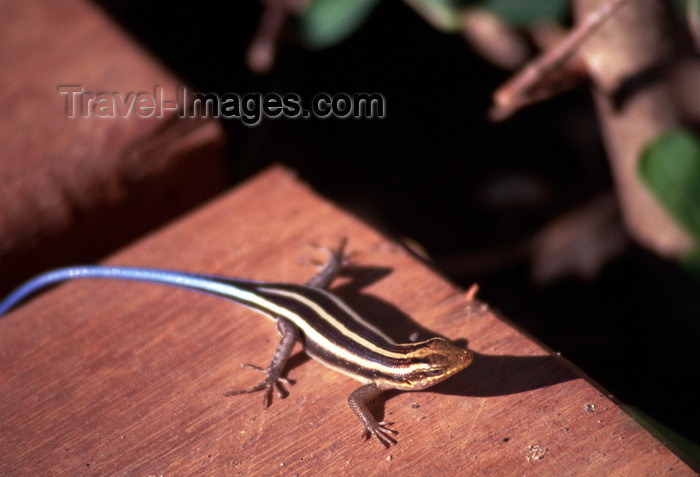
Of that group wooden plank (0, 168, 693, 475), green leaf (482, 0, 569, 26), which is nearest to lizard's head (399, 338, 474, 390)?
wooden plank (0, 168, 693, 475)

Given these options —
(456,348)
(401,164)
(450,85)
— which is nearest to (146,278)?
(456,348)

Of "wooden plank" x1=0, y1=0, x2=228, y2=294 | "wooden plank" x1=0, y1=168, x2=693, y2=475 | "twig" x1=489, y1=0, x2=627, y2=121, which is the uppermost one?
"twig" x1=489, y1=0, x2=627, y2=121

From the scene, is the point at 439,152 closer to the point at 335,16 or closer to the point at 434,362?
the point at 335,16

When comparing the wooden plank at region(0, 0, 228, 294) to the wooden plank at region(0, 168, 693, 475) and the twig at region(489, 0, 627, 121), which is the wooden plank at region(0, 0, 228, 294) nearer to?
the wooden plank at region(0, 168, 693, 475)

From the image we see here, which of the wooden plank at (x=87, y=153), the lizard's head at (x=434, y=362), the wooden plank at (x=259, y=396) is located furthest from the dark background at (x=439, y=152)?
the lizard's head at (x=434, y=362)

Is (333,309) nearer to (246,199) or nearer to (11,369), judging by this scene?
(246,199)

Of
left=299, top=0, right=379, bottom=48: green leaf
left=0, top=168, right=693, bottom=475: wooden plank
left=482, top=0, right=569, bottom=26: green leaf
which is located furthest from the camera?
left=299, top=0, right=379, bottom=48: green leaf
